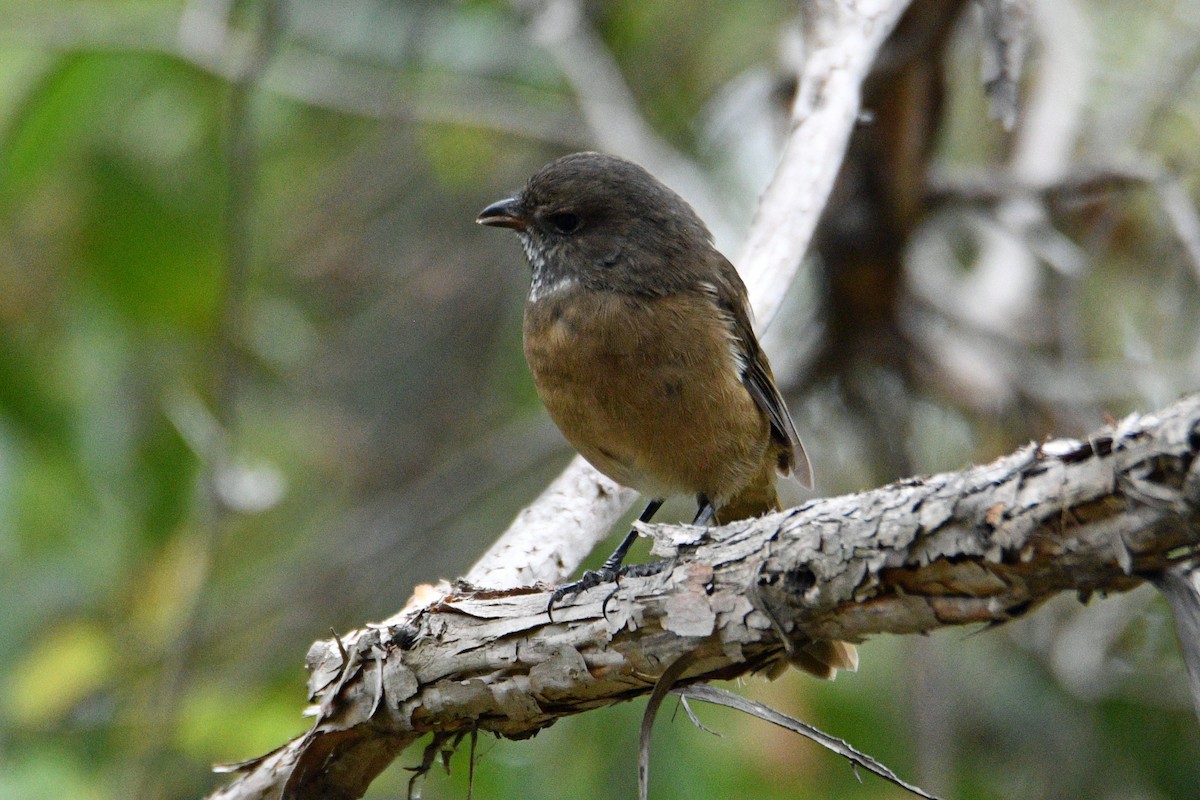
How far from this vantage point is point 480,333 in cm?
749

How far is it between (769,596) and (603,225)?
2109 millimetres

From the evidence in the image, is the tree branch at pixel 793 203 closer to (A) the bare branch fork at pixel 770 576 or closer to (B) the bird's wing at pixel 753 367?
(A) the bare branch fork at pixel 770 576

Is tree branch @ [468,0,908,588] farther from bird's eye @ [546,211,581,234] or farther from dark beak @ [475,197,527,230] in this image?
dark beak @ [475,197,527,230]

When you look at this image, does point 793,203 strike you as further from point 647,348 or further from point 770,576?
point 770,576

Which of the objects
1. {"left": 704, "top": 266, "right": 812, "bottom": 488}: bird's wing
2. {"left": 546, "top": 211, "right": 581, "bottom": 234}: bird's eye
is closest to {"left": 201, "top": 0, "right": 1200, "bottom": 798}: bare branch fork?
{"left": 704, "top": 266, "right": 812, "bottom": 488}: bird's wing

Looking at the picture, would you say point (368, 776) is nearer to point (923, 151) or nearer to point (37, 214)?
point (923, 151)

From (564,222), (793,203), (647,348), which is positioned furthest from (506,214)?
(793,203)

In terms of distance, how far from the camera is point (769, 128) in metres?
5.95

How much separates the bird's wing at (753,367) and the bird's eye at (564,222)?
511 mm

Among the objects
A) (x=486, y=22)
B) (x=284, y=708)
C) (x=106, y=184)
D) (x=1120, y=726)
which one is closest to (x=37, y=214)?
(x=106, y=184)

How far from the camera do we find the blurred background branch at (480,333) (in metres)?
5.32

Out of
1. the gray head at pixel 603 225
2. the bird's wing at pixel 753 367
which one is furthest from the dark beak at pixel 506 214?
the bird's wing at pixel 753 367

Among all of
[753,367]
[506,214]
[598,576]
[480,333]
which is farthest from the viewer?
[480,333]

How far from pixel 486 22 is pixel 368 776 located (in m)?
4.63
